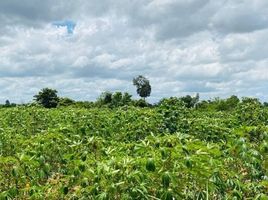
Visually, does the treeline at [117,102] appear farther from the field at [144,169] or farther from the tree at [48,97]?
the field at [144,169]

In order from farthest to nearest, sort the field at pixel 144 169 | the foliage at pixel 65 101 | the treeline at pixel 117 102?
1. the foliage at pixel 65 101
2. the treeline at pixel 117 102
3. the field at pixel 144 169

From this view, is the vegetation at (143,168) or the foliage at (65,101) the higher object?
the foliage at (65,101)

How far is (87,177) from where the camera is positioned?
4695 millimetres

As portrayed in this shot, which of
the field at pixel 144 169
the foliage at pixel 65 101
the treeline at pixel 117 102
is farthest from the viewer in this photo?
the foliage at pixel 65 101

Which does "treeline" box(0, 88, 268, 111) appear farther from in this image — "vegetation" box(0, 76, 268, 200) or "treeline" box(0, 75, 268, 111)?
"vegetation" box(0, 76, 268, 200)

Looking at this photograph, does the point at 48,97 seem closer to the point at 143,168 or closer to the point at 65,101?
the point at 65,101

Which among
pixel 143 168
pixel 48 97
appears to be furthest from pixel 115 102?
pixel 143 168

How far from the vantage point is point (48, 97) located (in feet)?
200

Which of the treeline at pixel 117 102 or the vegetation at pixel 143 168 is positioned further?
the treeline at pixel 117 102

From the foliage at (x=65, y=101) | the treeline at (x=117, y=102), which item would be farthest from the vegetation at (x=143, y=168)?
the foliage at (x=65, y=101)

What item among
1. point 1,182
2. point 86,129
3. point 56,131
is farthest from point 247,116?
point 1,182

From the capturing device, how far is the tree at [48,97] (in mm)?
60031

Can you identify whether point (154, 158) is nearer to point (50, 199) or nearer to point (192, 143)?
point (192, 143)

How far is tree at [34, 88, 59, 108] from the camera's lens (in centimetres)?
6003
